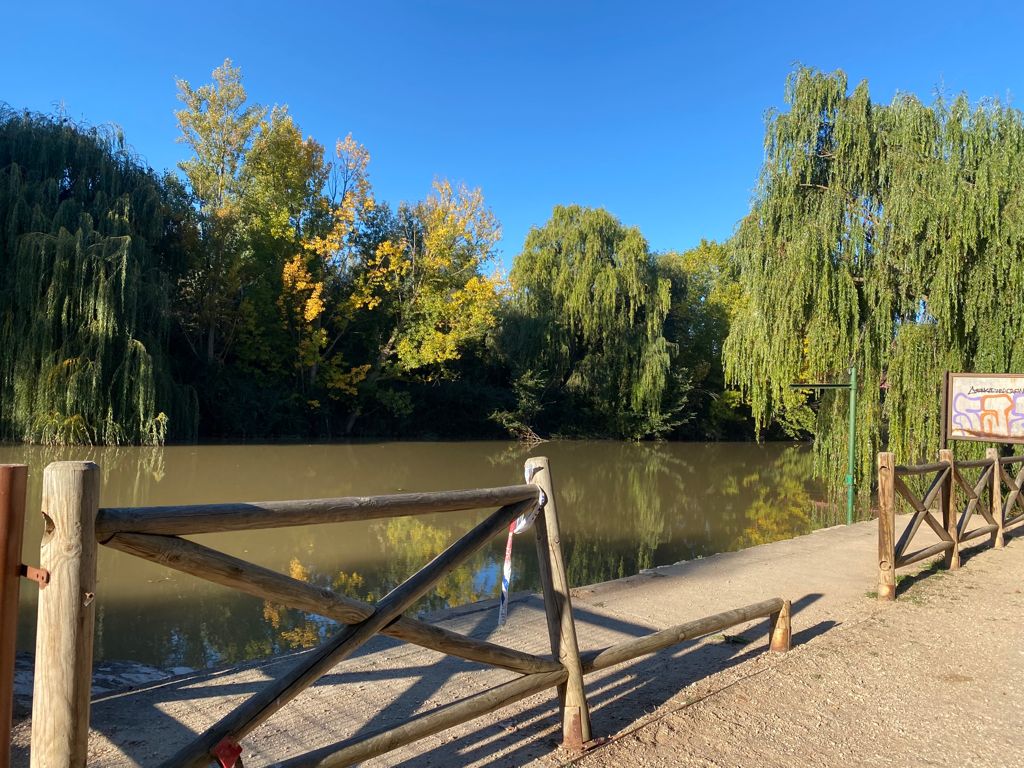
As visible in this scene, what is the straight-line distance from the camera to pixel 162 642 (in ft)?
19.0

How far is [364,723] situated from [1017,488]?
8.23 m

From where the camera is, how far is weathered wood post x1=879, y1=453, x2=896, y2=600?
5.56 metres

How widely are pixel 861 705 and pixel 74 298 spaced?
1960 centimetres

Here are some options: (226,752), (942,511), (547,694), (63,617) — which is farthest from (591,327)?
(63,617)

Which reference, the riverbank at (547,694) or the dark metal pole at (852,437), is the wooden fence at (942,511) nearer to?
the riverbank at (547,694)

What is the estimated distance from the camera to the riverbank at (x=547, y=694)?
298 cm

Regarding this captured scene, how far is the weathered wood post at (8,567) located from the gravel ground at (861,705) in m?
2.01

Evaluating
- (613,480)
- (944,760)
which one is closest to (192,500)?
(613,480)

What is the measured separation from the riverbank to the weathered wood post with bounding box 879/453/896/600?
0.49 feet

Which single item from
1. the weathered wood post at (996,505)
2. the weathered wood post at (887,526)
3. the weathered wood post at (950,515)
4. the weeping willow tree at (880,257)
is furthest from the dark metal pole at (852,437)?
the weathered wood post at (887,526)

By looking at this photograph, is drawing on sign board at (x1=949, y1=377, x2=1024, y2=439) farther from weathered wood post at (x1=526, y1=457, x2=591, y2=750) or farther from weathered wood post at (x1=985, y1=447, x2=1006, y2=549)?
→ weathered wood post at (x1=526, y1=457, x2=591, y2=750)

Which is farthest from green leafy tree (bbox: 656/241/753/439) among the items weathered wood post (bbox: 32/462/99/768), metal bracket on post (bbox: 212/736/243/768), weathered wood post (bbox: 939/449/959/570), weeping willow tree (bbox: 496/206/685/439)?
weathered wood post (bbox: 32/462/99/768)

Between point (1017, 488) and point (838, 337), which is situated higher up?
point (838, 337)

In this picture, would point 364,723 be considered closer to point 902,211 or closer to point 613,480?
point 902,211
